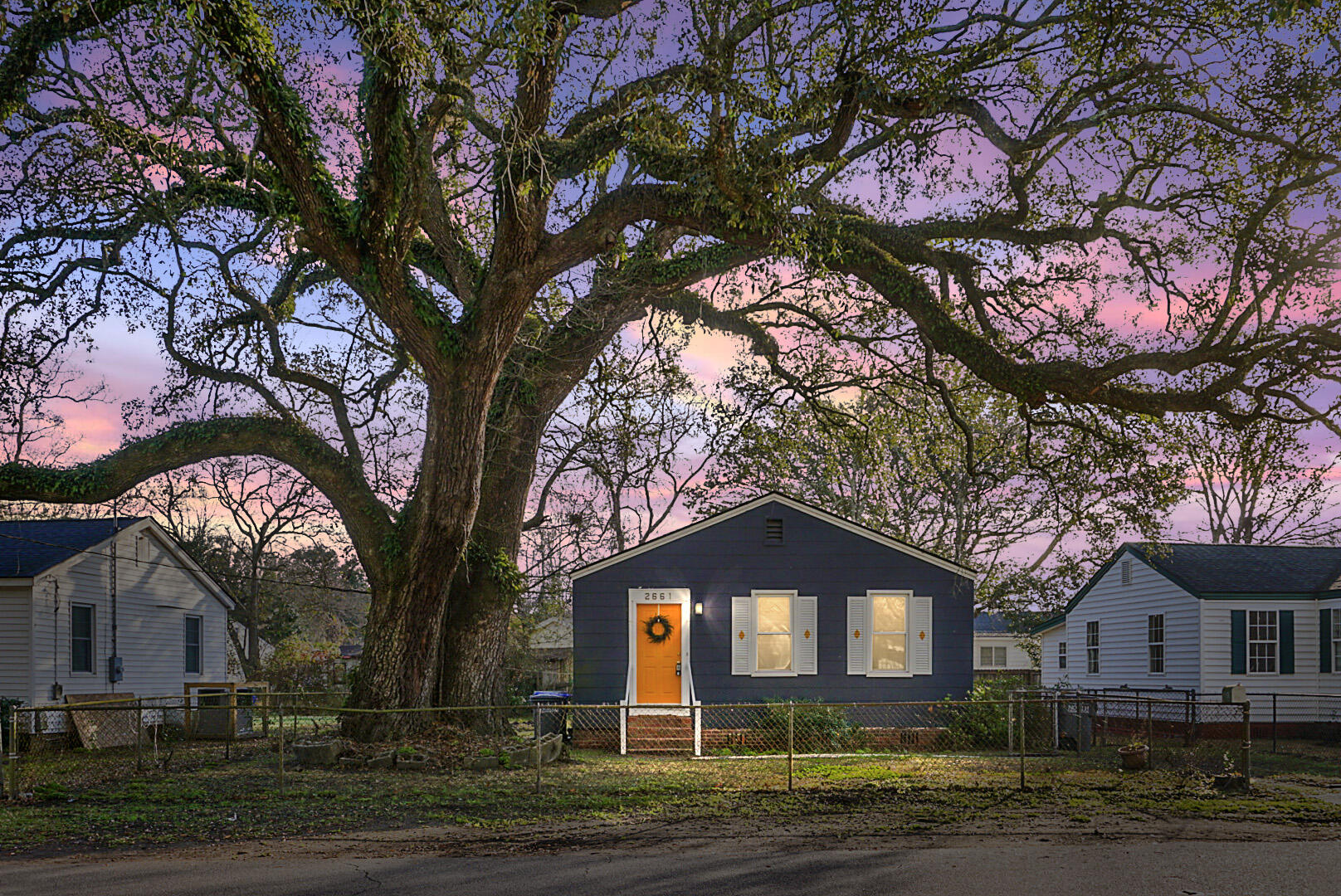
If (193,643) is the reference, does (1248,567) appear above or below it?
above

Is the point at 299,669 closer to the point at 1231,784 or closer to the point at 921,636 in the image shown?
the point at 921,636

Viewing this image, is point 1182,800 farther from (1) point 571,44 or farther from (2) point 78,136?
(2) point 78,136

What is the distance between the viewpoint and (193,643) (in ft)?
85.7

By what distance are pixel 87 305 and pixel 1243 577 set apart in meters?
23.9

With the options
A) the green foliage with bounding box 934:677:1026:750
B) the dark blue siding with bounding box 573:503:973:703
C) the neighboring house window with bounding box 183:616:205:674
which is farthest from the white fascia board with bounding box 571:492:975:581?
the neighboring house window with bounding box 183:616:205:674

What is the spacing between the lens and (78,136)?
1463 cm

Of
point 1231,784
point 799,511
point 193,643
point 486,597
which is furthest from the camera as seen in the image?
point 193,643

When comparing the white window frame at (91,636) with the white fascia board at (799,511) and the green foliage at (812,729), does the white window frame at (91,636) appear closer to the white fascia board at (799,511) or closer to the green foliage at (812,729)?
the white fascia board at (799,511)

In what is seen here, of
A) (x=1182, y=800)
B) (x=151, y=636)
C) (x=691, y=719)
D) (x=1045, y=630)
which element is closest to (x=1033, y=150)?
(x=1182, y=800)

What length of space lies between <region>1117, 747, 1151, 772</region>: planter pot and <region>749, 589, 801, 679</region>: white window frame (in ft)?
20.7

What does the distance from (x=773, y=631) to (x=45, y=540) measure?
15446 millimetres

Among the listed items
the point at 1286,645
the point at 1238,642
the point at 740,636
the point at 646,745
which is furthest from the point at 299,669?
the point at 1286,645

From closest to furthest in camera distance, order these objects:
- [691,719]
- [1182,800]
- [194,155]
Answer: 1. [1182,800]
2. [194,155]
3. [691,719]

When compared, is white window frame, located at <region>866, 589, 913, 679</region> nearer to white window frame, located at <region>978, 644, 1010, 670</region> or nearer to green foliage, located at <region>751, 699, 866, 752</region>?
green foliage, located at <region>751, 699, 866, 752</region>
